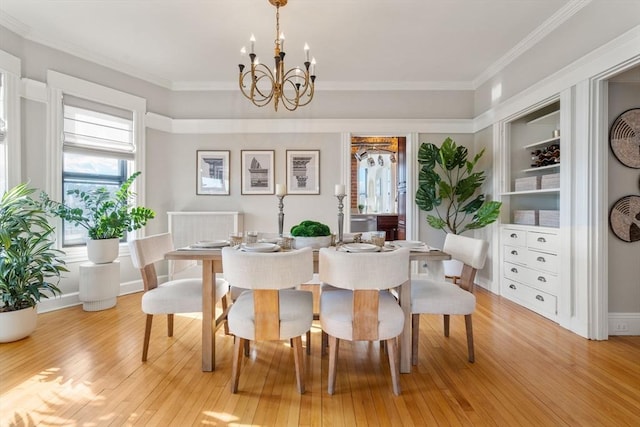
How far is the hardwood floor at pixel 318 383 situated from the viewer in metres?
1.59

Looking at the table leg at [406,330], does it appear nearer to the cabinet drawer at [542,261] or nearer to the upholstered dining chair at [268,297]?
the upholstered dining chair at [268,297]

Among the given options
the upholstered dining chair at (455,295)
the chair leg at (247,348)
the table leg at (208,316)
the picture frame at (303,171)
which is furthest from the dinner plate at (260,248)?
the picture frame at (303,171)

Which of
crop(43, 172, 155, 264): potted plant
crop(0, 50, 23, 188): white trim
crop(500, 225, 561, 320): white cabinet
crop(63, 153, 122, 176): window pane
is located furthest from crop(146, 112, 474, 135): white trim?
crop(500, 225, 561, 320): white cabinet

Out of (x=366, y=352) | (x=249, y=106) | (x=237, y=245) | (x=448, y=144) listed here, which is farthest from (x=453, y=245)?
(x=249, y=106)

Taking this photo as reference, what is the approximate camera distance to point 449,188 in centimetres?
403

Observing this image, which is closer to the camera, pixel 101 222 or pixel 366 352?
pixel 366 352

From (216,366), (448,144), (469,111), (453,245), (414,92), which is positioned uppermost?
(414,92)

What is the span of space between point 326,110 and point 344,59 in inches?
33.2

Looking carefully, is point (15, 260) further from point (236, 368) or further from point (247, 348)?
point (236, 368)

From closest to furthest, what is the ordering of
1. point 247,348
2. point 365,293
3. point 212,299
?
point 365,293 → point 212,299 → point 247,348

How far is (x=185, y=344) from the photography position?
2.45 metres

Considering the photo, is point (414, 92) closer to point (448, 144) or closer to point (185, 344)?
point (448, 144)

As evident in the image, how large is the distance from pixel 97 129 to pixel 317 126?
2.80 meters

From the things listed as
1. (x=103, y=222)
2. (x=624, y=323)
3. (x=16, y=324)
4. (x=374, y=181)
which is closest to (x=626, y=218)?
(x=624, y=323)
